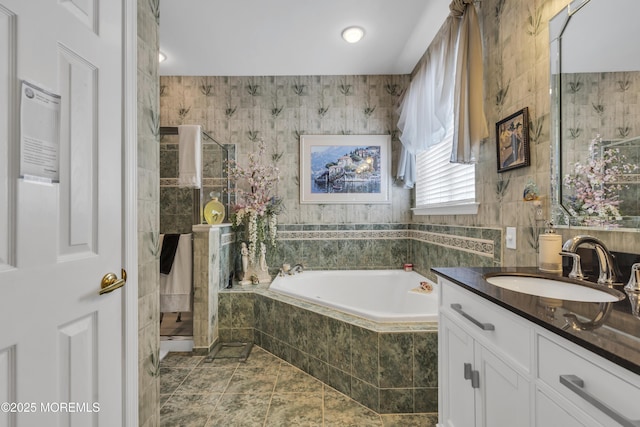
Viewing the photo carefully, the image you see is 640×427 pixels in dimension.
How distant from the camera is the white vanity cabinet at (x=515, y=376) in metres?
0.54

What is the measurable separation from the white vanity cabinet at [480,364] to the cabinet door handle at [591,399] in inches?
5.6

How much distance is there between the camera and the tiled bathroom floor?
1.62m

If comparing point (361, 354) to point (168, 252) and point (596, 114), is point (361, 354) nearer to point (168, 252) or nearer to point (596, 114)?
point (596, 114)

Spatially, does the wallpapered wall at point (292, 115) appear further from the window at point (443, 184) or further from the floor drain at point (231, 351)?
the floor drain at point (231, 351)

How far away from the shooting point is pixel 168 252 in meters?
2.40

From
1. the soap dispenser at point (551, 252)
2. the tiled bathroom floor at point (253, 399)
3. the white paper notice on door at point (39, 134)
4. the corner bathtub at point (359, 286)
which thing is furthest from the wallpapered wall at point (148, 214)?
the soap dispenser at point (551, 252)

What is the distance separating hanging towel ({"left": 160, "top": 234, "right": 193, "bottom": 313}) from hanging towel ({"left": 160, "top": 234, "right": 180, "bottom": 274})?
1.2 inches

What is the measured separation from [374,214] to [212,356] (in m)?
2.07

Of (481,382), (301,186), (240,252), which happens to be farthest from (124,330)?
(301,186)

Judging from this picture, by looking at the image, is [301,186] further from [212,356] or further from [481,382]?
[481,382]

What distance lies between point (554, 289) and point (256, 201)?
2309mm

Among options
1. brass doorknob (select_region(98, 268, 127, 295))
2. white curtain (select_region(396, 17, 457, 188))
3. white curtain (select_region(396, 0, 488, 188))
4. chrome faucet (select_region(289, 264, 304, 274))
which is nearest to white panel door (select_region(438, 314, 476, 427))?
white curtain (select_region(396, 0, 488, 188))

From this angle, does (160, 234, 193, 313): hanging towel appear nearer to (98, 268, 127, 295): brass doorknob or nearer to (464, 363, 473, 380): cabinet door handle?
(98, 268, 127, 295): brass doorknob

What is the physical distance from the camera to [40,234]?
0.75m
